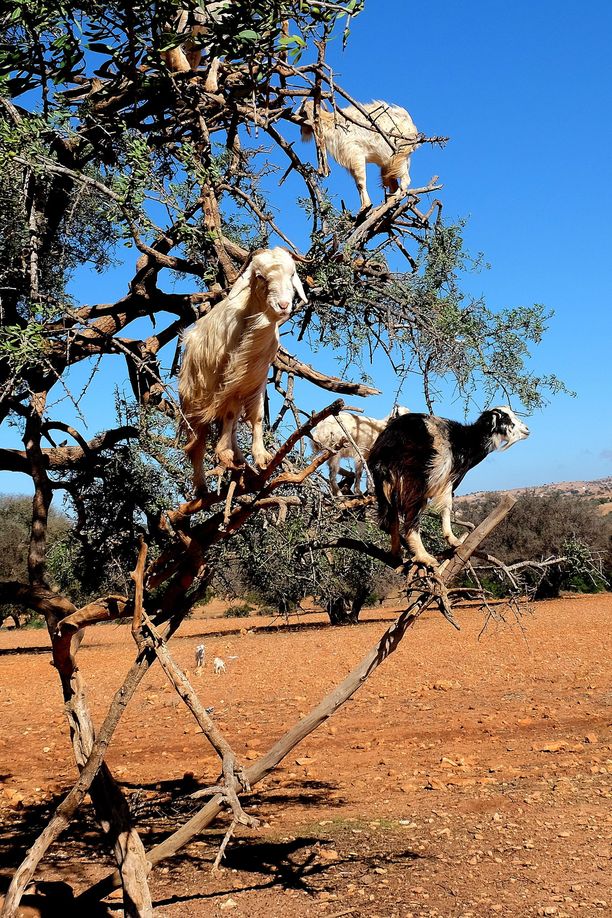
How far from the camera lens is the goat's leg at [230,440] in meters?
4.19

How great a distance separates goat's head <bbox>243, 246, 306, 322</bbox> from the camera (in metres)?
3.70

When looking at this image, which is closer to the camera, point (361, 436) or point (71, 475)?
point (71, 475)

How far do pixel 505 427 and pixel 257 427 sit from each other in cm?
199

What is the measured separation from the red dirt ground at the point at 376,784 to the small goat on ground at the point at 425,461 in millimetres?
1181

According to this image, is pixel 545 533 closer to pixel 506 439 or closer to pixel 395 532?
pixel 506 439

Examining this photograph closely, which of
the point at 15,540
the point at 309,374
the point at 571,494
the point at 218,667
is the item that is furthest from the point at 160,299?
the point at 571,494

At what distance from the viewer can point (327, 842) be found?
650 centimetres

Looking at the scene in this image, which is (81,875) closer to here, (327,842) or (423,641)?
(327,842)

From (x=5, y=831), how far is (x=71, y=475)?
3.16 metres

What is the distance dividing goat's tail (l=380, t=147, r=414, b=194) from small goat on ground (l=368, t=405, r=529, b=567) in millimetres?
3620

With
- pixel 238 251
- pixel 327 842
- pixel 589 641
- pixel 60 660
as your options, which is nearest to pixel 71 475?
pixel 60 660

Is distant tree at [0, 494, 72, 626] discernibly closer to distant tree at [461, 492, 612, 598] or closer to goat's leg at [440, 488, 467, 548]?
distant tree at [461, 492, 612, 598]

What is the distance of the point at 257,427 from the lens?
4.45 meters

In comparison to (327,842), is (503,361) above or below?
above
